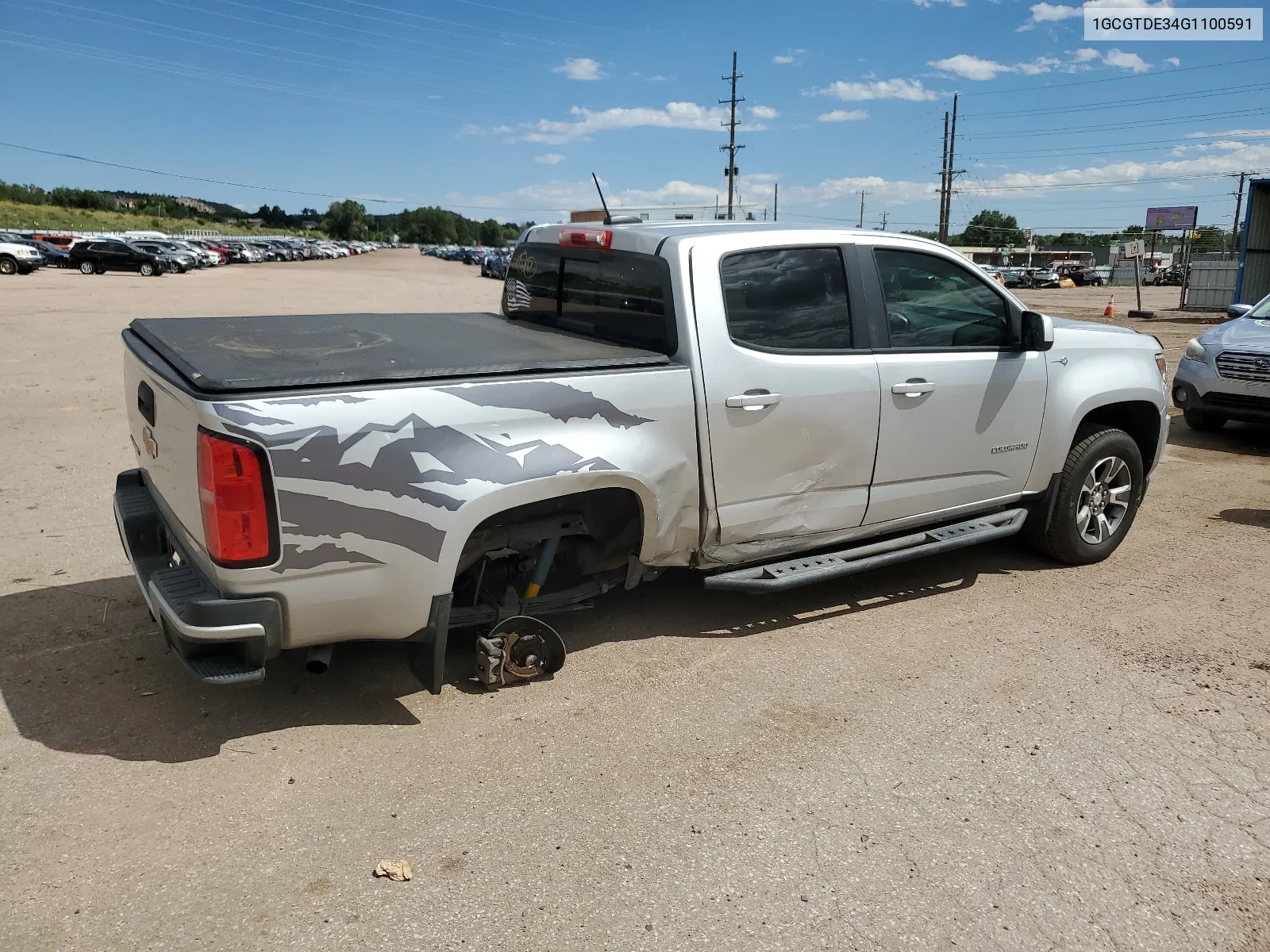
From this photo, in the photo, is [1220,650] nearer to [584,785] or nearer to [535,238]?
[584,785]

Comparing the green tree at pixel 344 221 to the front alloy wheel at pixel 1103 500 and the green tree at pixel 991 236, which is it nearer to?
the green tree at pixel 991 236

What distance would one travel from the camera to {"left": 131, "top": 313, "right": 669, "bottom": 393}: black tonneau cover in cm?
333

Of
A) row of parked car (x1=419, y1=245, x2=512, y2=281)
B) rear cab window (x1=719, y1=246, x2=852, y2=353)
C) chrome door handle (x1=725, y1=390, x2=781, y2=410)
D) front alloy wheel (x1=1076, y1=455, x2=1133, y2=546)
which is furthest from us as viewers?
row of parked car (x1=419, y1=245, x2=512, y2=281)

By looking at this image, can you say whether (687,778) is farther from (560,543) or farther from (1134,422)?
(1134,422)

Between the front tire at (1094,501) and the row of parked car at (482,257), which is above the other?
the row of parked car at (482,257)

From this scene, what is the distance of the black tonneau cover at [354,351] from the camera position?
3330 mm

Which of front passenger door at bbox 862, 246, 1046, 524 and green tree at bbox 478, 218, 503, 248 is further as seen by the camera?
green tree at bbox 478, 218, 503, 248

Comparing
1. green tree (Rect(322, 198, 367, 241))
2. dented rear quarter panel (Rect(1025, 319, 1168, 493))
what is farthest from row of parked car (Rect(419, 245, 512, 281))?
green tree (Rect(322, 198, 367, 241))

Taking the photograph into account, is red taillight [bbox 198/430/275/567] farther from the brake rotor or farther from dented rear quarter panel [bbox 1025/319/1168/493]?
dented rear quarter panel [bbox 1025/319/1168/493]

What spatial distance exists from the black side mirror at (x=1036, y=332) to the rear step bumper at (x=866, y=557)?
92cm

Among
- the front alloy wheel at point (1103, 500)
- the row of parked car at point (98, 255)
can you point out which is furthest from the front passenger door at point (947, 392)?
the row of parked car at point (98, 255)

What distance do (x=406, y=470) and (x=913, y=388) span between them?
2568 mm

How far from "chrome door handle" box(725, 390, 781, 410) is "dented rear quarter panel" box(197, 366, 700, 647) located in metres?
0.39

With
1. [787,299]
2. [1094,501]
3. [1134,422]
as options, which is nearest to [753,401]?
[787,299]
